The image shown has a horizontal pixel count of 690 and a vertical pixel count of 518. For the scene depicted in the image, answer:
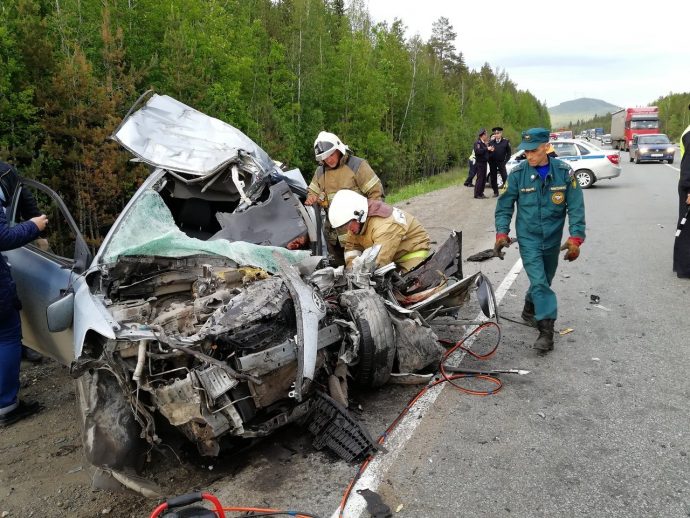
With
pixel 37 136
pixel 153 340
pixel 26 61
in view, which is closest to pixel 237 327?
pixel 153 340

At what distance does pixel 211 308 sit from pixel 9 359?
1.75m

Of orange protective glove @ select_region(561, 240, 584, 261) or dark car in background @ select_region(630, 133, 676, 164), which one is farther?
dark car in background @ select_region(630, 133, 676, 164)

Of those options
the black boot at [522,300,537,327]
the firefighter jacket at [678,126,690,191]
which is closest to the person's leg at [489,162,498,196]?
the firefighter jacket at [678,126,690,191]

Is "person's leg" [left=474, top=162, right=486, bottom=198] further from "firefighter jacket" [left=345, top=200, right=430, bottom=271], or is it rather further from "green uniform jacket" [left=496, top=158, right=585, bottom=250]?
"firefighter jacket" [left=345, top=200, right=430, bottom=271]

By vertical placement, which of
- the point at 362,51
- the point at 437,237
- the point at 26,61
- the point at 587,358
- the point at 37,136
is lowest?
the point at 587,358

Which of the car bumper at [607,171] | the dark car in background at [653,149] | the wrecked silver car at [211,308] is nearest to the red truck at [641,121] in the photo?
the dark car in background at [653,149]

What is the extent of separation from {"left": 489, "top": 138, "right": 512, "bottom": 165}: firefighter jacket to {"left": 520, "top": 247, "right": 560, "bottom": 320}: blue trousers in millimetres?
10024

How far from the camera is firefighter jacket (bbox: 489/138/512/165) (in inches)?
551

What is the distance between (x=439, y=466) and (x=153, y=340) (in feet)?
5.40

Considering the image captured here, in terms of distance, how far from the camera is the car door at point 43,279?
11.9ft

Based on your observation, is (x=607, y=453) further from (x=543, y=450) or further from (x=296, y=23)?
(x=296, y=23)

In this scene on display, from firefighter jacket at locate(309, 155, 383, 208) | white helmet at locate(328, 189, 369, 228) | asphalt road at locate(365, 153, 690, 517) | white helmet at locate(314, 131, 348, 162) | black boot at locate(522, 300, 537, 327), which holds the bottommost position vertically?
asphalt road at locate(365, 153, 690, 517)

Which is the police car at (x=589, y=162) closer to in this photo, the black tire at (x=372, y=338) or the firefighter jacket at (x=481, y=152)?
the firefighter jacket at (x=481, y=152)

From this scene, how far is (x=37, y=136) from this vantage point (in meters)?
6.64
